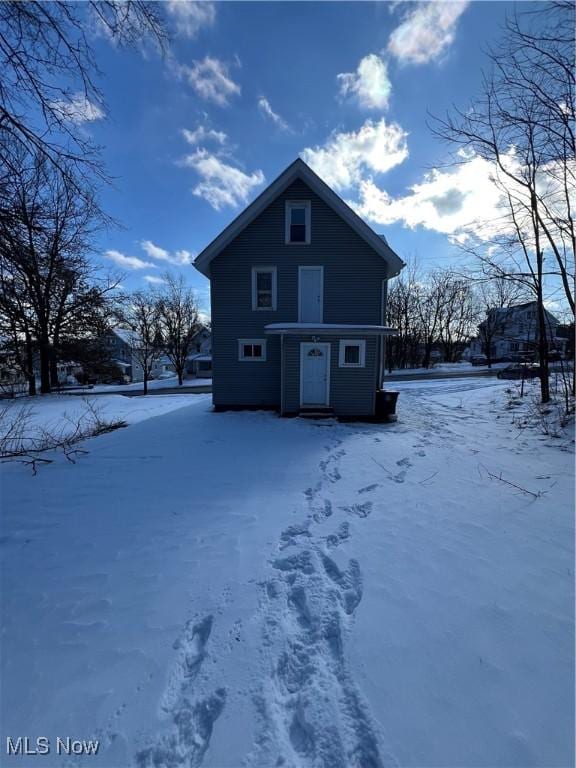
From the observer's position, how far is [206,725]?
1.71m

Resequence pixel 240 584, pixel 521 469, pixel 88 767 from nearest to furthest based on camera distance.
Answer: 1. pixel 88 767
2. pixel 240 584
3. pixel 521 469

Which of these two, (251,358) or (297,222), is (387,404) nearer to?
(251,358)

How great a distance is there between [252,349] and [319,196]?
19.3 feet

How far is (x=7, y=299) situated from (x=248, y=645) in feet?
18.5

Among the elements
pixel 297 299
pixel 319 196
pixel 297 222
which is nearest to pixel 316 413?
pixel 297 299

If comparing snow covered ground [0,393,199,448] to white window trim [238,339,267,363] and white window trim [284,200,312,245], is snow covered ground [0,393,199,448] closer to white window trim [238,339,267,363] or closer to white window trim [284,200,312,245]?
white window trim [238,339,267,363]

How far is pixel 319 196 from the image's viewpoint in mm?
10531

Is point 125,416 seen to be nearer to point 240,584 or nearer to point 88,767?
point 240,584

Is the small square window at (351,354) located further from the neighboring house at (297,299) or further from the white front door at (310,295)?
the white front door at (310,295)

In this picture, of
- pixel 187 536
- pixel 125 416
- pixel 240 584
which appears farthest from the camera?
pixel 125 416

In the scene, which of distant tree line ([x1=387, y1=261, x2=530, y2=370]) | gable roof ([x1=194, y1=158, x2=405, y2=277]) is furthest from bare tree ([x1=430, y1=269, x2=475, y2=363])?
gable roof ([x1=194, y1=158, x2=405, y2=277])

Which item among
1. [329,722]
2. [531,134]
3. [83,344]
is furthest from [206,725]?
[83,344]

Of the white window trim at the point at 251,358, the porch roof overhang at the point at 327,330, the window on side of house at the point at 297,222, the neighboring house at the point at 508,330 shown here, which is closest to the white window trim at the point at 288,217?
the window on side of house at the point at 297,222

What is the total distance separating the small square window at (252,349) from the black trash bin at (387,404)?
4431mm
